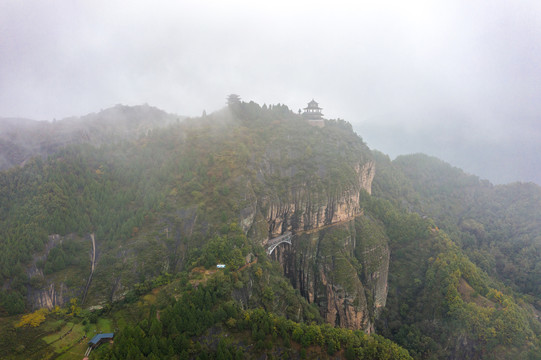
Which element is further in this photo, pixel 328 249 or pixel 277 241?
pixel 277 241

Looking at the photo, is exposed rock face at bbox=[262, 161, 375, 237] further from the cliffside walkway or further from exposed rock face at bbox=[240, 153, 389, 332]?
the cliffside walkway

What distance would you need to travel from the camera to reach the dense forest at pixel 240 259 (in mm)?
32094

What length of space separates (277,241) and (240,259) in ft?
62.8

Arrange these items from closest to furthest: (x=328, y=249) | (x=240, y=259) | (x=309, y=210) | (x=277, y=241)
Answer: (x=240, y=259) < (x=328, y=249) < (x=277, y=241) < (x=309, y=210)

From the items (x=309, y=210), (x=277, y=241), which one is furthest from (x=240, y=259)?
(x=309, y=210)

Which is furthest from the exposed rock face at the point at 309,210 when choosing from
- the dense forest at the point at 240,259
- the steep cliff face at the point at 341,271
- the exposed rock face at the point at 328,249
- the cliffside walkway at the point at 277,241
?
the steep cliff face at the point at 341,271

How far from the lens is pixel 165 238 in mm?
49219

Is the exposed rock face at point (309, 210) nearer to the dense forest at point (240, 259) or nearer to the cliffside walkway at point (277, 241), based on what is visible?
the dense forest at point (240, 259)

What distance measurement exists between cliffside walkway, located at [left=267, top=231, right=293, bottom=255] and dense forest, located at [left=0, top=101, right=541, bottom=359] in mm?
1661

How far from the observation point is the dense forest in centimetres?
3209

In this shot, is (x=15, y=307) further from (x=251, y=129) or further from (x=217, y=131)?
(x=251, y=129)

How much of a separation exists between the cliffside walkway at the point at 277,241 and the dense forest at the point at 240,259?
1.66 metres

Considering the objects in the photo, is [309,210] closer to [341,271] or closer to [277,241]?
[277,241]

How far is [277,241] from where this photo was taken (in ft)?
201
